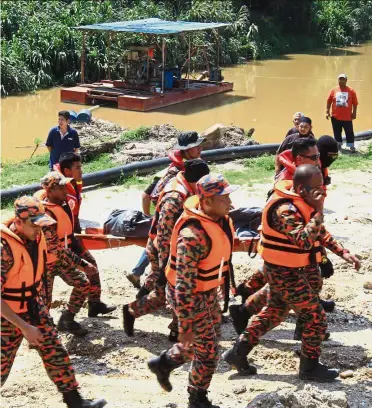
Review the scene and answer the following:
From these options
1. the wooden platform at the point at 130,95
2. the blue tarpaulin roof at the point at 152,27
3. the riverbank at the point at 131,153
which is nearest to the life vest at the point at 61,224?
the riverbank at the point at 131,153

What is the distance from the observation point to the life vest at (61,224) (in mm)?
6711

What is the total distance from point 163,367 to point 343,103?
1024cm

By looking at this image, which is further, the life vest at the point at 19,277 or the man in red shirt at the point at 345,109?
the man in red shirt at the point at 345,109

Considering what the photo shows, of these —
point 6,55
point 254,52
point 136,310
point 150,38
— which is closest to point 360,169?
point 136,310

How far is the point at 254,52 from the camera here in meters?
32.1

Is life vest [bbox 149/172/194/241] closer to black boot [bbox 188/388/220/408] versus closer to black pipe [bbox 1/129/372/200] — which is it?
black boot [bbox 188/388/220/408]

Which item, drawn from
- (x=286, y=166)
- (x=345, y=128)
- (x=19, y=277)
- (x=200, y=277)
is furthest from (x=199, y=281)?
(x=345, y=128)

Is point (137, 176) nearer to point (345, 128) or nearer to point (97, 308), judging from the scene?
point (345, 128)

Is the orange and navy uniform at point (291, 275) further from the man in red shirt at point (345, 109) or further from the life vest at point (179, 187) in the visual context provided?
the man in red shirt at point (345, 109)

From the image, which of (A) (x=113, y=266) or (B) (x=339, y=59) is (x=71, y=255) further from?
(B) (x=339, y=59)

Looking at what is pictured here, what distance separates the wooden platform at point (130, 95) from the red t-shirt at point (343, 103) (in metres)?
7.28

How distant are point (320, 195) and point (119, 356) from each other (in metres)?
2.19

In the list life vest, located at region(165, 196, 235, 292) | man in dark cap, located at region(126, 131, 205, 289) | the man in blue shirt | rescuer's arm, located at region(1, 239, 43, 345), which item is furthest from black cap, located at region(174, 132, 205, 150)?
the man in blue shirt

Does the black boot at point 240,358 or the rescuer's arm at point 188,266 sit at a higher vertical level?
the rescuer's arm at point 188,266
